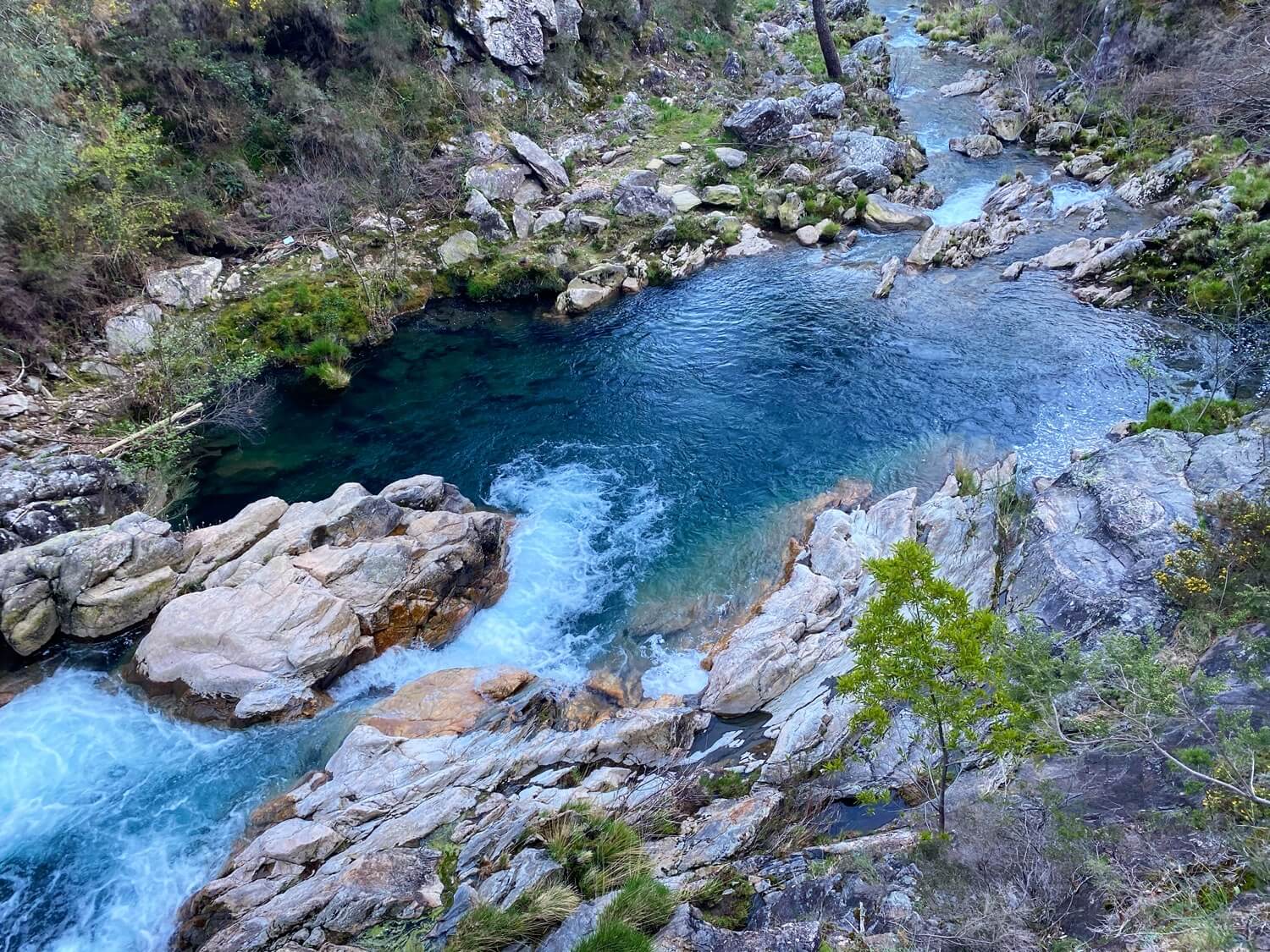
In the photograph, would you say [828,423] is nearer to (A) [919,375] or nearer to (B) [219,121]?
(A) [919,375]

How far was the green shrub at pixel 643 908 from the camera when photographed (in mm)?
6738

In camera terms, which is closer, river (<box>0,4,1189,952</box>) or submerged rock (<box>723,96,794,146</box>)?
river (<box>0,4,1189,952</box>)

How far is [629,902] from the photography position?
686 centimetres

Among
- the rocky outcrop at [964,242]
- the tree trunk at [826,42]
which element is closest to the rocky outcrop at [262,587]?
the rocky outcrop at [964,242]

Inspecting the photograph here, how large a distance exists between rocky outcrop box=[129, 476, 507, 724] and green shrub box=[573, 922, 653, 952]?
7.95 m

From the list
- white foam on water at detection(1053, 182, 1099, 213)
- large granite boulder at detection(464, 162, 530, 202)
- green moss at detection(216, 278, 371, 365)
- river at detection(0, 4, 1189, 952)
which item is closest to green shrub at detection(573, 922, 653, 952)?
river at detection(0, 4, 1189, 952)

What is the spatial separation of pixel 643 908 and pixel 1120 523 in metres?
9.32

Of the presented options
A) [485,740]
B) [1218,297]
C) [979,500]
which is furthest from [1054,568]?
[1218,297]

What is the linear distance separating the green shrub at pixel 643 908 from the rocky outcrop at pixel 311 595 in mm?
7846

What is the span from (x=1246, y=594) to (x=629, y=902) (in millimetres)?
7850

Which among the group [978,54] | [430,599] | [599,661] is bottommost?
[599,661]

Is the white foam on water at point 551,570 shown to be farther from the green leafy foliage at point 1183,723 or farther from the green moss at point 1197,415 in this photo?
the green moss at point 1197,415

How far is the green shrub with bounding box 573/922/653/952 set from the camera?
6391 millimetres

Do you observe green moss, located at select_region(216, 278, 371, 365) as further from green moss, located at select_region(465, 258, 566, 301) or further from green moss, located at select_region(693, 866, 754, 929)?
green moss, located at select_region(693, 866, 754, 929)
